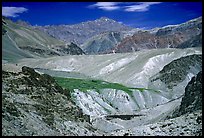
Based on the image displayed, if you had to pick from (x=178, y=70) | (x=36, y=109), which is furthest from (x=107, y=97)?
(x=36, y=109)

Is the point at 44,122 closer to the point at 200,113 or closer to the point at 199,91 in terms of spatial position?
the point at 200,113

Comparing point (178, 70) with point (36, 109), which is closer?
point (36, 109)

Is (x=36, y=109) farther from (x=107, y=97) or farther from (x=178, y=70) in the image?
(x=178, y=70)

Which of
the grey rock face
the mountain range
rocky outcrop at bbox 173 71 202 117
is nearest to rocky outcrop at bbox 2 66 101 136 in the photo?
the mountain range

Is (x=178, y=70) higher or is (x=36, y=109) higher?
(x=36, y=109)

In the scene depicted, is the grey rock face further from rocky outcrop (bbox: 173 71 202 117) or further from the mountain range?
rocky outcrop (bbox: 173 71 202 117)

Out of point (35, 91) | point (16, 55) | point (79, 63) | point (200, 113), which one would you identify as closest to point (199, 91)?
point (200, 113)

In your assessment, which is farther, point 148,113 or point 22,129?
point 148,113

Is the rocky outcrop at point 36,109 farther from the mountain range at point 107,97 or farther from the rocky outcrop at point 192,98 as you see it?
the rocky outcrop at point 192,98

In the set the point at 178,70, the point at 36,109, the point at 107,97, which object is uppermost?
the point at 36,109
